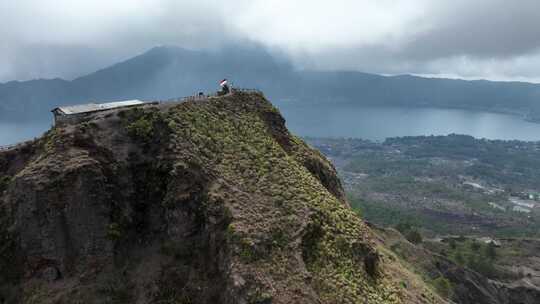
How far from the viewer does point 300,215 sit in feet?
117

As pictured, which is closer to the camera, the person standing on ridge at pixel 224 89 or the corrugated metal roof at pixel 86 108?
the corrugated metal roof at pixel 86 108

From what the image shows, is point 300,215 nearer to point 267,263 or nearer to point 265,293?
point 267,263

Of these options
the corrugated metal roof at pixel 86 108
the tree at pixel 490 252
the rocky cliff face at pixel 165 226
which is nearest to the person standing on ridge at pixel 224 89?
the corrugated metal roof at pixel 86 108

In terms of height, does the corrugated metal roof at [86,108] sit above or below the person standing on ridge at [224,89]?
below

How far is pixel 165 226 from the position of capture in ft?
117

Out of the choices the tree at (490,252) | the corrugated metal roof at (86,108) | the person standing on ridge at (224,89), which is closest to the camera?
the corrugated metal roof at (86,108)

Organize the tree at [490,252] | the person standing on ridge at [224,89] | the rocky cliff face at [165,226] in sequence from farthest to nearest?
the tree at [490,252] < the person standing on ridge at [224,89] < the rocky cliff face at [165,226]

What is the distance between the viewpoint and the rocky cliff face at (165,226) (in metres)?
31.9

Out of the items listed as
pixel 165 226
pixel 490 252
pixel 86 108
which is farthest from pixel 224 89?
pixel 490 252

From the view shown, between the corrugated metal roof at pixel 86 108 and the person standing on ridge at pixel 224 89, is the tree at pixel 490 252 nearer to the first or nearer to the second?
the person standing on ridge at pixel 224 89

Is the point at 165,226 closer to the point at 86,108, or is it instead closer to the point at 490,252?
the point at 86,108

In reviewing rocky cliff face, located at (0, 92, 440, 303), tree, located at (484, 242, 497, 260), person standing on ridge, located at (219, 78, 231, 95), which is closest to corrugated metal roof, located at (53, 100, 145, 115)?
rocky cliff face, located at (0, 92, 440, 303)

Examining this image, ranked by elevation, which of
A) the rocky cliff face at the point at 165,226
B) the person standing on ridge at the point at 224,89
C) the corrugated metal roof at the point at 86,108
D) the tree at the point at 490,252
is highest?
the person standing on ridge at the point at 224,89

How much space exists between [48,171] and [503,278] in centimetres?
9069
